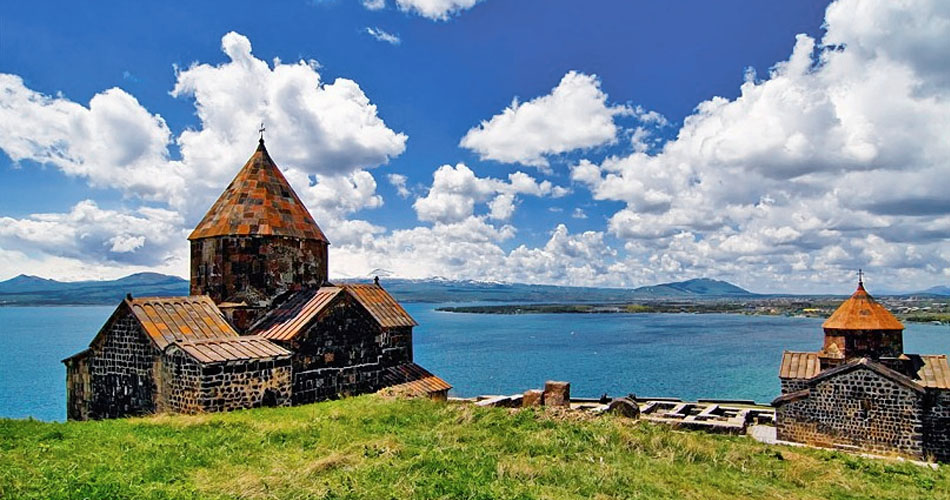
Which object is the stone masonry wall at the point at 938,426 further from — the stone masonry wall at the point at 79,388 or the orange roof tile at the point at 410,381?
the stone masonry wall at the point at 79,388

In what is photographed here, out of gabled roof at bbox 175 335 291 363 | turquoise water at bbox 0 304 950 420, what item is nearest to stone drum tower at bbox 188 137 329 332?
gabled roof at bbox 175 335 291 363

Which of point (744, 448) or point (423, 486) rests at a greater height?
point (423, 486)

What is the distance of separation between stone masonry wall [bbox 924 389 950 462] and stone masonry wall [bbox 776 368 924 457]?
1.06ft

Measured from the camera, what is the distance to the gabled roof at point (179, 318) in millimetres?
12414

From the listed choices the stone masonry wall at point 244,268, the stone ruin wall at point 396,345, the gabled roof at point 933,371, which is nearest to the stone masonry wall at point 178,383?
the stone masonry wall at point 244,268

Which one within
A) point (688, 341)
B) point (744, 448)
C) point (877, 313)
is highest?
point (877, 313)

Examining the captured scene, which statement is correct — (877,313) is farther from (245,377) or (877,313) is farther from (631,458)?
(245,377)

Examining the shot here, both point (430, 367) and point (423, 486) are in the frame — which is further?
point (430, 367)

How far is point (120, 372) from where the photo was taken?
42.1 ft

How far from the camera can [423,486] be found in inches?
273

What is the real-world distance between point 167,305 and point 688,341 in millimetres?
78601

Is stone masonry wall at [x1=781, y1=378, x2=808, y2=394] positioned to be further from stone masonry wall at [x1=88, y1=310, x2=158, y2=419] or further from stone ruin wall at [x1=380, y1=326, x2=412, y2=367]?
stone masonry wall at [x1=88, y1=310, x2=158, y2=419]

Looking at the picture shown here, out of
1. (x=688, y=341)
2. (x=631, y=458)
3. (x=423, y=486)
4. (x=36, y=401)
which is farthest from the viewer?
(x=688, y=341)

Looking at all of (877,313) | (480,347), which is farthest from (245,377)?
(480,347)
